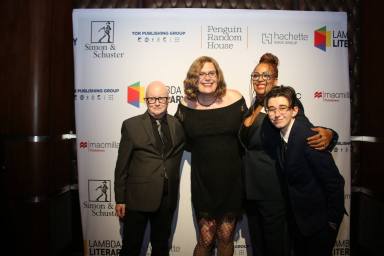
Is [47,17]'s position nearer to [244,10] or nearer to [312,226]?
[244,10]

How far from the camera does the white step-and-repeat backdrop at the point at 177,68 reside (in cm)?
242

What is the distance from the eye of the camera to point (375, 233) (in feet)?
7.50

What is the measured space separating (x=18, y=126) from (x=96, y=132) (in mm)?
607

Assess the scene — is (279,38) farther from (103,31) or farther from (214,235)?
(214,235)

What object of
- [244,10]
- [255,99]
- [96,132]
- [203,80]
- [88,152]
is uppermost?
[244,10]

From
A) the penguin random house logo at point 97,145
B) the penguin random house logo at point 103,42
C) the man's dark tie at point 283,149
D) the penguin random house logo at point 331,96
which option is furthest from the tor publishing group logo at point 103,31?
the penguin random house logo at point 331,96

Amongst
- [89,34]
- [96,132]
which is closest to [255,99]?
[96,132]

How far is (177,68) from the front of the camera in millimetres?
2428

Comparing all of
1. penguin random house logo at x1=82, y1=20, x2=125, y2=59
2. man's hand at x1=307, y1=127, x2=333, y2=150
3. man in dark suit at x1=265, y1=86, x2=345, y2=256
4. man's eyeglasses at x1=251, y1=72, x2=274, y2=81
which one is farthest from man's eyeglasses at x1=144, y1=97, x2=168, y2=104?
man's hand at x1=307, y1=127, x2=333, y2=150

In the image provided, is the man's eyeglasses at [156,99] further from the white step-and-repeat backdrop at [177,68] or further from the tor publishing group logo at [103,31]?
the tor publishing group logo at [103,31]

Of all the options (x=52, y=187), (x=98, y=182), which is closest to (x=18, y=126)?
(x=52, y=187)

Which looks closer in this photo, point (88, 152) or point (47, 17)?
point (47, 17)

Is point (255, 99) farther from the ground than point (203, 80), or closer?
closer

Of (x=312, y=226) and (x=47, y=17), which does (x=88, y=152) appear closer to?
(x=47, y=17)
